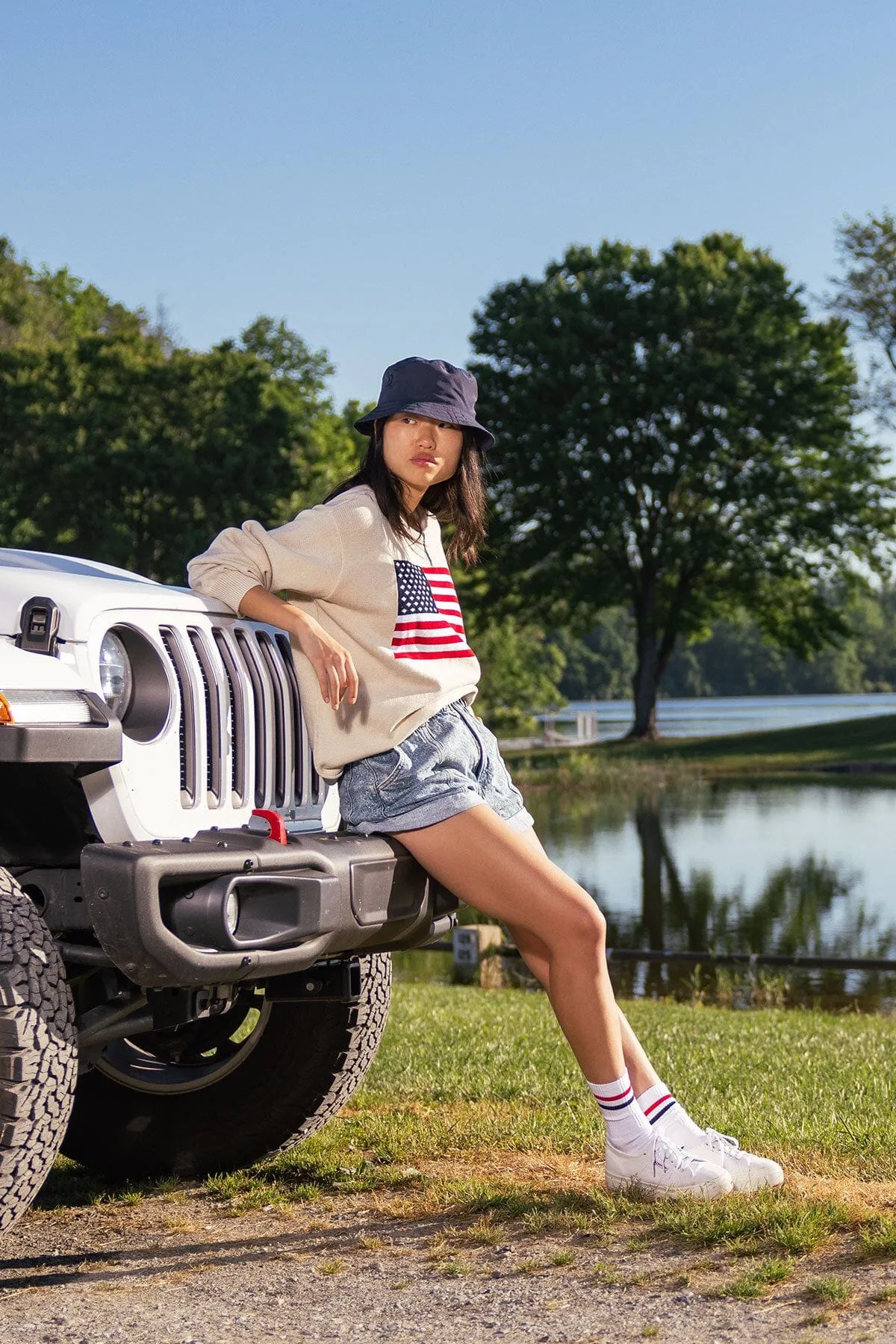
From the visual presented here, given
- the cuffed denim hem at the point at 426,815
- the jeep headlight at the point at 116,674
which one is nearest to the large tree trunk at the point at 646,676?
the cuffed denim hem at the point at 426,815

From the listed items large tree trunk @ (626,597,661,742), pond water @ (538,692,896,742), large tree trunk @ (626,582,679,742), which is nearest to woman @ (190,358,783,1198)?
large tree trunk @ (626,582,679,742)

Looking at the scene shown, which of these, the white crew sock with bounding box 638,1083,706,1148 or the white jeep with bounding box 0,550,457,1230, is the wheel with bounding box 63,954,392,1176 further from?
the white crew sock with bounding box 638,1083,706,1148

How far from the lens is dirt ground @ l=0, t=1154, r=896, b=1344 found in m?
3.07

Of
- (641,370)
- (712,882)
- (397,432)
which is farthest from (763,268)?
(397,432)

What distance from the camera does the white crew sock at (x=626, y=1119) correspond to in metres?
3.76

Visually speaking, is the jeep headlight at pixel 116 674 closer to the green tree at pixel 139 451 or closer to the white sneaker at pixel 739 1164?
the white sneaker at pixel 739 1164

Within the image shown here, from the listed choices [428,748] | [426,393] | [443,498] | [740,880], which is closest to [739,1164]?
[428,748]

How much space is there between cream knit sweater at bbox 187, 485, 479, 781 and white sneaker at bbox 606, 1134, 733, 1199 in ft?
4.13

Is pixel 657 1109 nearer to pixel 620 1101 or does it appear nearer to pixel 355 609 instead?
pixel 620 1101

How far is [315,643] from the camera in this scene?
3.68m

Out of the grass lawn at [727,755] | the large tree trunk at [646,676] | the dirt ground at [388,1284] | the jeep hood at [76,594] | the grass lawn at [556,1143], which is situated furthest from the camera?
the large tree trunk at [646,676]

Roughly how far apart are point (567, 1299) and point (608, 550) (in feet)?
134

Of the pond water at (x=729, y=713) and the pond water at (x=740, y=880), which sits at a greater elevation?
the pond water at (x=729, y=713)

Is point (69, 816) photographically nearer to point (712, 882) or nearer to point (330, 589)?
point (330, 589)
